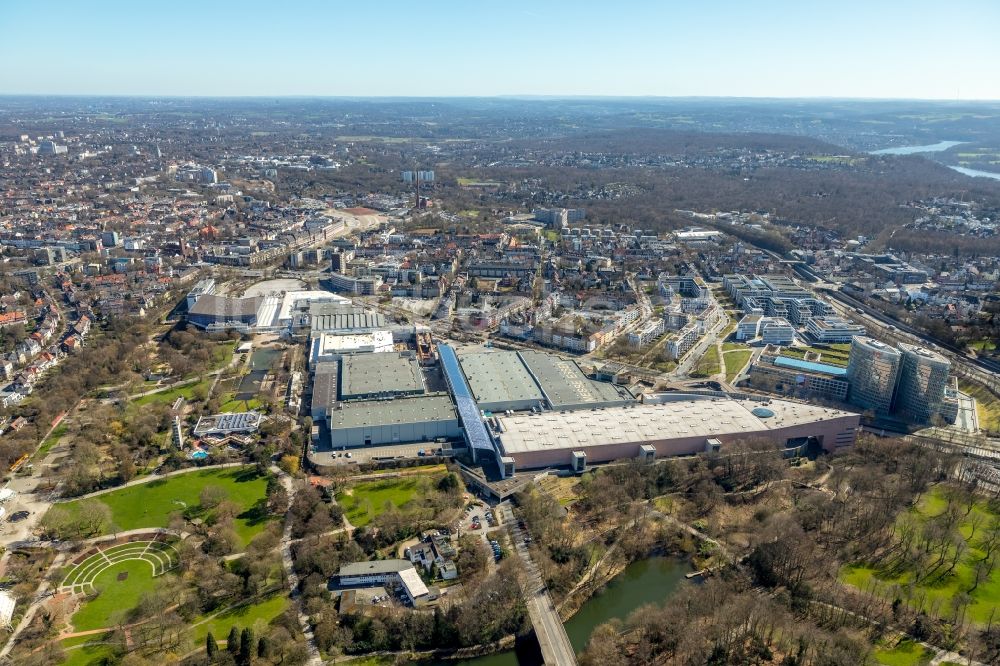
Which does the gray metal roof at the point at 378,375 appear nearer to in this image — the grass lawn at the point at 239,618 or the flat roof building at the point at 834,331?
the grass lawn at the point at 239,618

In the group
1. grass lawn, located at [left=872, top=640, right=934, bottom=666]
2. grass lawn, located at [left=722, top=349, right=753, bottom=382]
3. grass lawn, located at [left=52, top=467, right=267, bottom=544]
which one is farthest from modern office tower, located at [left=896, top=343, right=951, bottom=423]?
grass lawn, located at [left=52, top=467, right=267, bottom=544]

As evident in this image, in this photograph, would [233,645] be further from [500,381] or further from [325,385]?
[500,381]

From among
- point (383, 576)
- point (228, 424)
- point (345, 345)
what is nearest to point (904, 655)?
point (383, 576)

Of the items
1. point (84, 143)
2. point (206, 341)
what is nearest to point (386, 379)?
point (206, 341)

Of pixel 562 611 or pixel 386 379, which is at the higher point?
pixel 386 379

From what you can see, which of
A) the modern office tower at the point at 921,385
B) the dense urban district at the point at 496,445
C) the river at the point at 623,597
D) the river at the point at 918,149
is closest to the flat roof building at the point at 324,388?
the dense urban district at the point at 496,445

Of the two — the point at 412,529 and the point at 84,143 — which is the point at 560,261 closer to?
the point at 412,529
